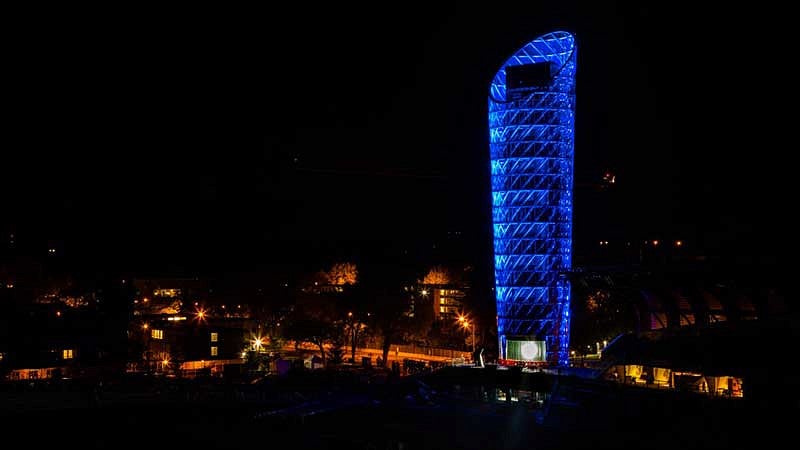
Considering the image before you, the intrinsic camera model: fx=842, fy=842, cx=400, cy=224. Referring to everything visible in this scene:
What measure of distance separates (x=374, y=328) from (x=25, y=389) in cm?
3442

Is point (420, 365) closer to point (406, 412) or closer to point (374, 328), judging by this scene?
point (406, 412)

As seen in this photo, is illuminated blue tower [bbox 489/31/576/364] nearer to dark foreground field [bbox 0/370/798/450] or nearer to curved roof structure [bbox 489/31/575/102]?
curved roof structure [bbox 489/31/575/102]

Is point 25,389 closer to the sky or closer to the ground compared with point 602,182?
closer to the ground

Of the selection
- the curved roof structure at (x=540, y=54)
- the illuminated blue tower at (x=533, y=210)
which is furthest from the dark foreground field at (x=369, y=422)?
the curved roof structure at (x=540, y=54)

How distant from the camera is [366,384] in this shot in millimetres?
45250

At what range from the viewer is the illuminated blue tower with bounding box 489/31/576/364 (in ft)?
197

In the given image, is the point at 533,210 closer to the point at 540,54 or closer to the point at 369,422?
the point at 540,54

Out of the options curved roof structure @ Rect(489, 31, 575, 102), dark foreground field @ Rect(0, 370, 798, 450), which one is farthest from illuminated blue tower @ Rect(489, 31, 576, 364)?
dark foreground field @ Rect(0, 370, 798, 450)

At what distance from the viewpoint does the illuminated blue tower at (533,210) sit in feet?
197

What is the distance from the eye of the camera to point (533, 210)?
6025cm

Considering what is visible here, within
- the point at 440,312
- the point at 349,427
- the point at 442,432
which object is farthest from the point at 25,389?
the point at 440,312

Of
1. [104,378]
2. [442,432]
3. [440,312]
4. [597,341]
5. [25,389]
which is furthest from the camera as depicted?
[440,312]

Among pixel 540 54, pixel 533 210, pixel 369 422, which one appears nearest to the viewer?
pixel 369 422

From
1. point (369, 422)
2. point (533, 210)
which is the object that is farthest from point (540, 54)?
point (369, 422)
